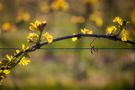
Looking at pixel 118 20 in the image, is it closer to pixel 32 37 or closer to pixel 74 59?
pixel 32 37

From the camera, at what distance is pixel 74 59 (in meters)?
6.15

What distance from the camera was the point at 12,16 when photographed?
629cm

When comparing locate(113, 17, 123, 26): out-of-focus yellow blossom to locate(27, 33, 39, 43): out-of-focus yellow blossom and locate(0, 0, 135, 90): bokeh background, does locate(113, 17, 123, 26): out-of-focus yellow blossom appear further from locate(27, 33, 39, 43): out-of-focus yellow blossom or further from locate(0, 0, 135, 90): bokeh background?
locate(0, 0, 135, 90): bokeh background

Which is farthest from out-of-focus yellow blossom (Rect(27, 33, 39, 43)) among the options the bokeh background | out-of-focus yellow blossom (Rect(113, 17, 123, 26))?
the bokeh background

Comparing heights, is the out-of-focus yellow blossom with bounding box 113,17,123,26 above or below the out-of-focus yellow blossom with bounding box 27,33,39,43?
above

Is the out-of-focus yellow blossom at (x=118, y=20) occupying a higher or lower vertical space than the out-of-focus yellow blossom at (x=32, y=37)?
higher

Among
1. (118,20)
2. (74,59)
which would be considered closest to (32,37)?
(118,20)

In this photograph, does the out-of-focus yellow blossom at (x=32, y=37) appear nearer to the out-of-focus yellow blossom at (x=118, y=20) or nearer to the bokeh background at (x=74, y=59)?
the out-of-focus yellow blossom at (x=118, y=20)

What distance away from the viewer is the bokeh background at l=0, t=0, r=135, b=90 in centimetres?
499

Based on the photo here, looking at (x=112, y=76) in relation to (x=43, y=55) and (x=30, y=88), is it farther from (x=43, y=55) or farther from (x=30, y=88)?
(x=43, y=55)

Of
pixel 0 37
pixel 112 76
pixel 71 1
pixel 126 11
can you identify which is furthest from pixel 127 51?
pixel 0 37

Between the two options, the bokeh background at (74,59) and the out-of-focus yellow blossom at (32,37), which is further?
the bokeh background at (74,59)

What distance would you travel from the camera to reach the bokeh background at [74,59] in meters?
4.99

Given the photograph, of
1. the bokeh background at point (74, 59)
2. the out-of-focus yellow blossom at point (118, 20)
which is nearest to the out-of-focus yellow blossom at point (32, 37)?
the out-of-focus yellow blossom at point (118, 20)
